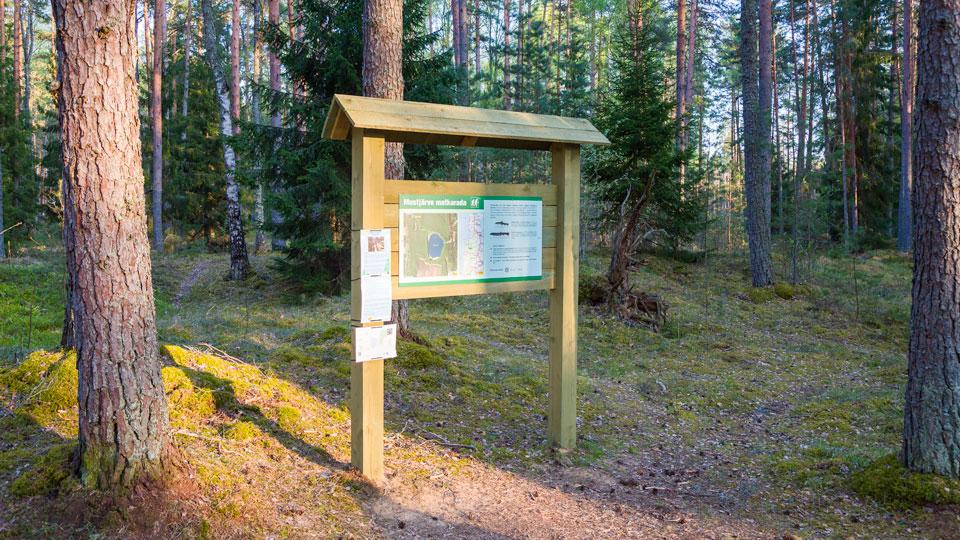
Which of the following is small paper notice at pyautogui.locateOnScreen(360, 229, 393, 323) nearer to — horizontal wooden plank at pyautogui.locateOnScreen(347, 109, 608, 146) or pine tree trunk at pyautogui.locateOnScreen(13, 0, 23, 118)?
horizontal wooden plank at pyautogui.locateOnScreen(347, 109, 608, 146)

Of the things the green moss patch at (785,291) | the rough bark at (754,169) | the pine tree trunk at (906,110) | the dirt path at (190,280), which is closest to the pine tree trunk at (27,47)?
the dirt path at (190,280)

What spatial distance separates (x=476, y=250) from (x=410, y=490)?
189 cm

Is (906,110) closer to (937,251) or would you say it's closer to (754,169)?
(754,169)

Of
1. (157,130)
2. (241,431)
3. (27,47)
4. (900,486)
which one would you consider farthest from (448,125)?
(27,47)

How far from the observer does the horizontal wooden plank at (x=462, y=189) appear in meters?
4.54

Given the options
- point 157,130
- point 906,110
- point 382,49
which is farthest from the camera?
point 906,110

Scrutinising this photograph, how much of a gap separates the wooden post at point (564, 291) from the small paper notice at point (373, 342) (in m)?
1.67

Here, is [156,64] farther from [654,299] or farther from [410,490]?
[410,490]

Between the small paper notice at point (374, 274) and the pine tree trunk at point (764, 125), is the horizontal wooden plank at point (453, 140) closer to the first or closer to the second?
→ the small paper notice at point (374, 274)

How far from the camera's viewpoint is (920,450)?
459cm

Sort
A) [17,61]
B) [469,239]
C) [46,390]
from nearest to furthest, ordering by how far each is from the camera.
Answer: [46,390] → [469,239] → [17,61]

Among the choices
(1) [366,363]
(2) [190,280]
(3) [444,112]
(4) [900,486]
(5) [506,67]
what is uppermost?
(5) [506,67]

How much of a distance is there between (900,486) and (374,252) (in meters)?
4.20

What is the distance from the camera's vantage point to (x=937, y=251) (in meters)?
4.46
